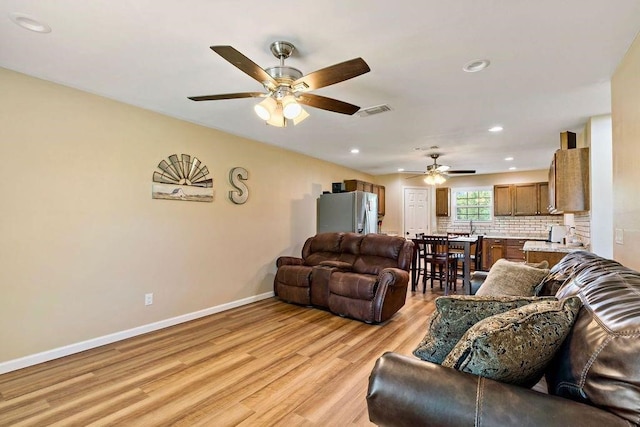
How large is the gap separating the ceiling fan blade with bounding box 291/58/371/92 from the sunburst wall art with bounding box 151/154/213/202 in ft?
7.00

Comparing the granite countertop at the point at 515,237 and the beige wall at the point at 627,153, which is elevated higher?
the beige wall at the point at 627,153

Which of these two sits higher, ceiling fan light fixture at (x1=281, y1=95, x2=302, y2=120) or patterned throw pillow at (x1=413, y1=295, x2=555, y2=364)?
ceiling fan light fixture at (x1=281, y1=95, x2=302, y2=120)

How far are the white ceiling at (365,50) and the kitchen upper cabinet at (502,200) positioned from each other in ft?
12.1

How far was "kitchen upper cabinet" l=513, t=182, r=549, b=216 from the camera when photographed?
667 cm

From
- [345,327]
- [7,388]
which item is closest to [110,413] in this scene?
[7,388]

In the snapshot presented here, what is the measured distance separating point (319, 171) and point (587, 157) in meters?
3.97

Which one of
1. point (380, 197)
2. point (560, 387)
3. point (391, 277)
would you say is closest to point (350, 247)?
point (391, 277)

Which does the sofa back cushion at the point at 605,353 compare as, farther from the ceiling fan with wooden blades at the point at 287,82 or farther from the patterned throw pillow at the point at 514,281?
the ceiling fan with wooden blades at the point at 287,82

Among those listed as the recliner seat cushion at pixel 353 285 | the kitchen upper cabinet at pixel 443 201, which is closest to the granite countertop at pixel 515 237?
the kitchen upper cabinet at pixel 443 201

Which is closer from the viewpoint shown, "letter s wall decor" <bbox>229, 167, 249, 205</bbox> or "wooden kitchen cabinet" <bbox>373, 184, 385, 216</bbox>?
"letter s wall decor" <bbox>229, 167, 249, 205</bbox>

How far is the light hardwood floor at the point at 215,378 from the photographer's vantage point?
1.92 meters

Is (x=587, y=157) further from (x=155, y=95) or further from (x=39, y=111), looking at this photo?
(x=39, y=111)

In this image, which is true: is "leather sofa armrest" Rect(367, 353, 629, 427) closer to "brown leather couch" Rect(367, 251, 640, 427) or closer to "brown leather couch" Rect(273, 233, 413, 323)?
"brown leather couch" Rect(367, 251, 640, 427)

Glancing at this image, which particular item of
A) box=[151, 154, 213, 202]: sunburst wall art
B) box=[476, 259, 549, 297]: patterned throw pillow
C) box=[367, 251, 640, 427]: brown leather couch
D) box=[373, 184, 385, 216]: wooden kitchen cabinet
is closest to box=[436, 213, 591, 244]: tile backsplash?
box=[373, 184, 385, 216]: wooden kitchen cabinet
